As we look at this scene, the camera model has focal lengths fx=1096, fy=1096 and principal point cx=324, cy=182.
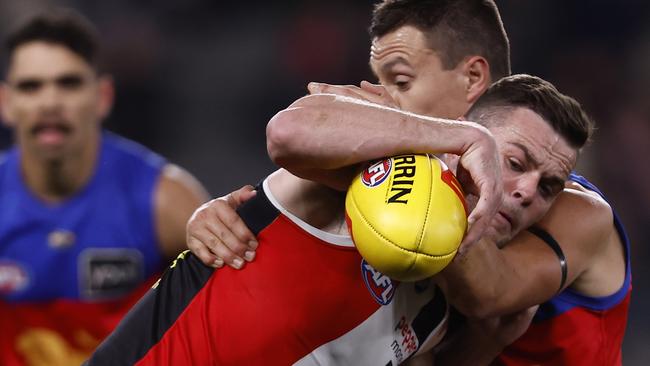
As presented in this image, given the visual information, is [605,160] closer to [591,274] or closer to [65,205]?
[65,205]

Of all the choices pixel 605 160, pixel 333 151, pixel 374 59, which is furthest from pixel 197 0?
pixel 333 151

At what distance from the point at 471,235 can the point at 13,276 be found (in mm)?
3808

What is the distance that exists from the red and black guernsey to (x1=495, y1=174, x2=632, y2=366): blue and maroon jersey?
0.57 metres

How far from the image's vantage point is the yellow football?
246 cm

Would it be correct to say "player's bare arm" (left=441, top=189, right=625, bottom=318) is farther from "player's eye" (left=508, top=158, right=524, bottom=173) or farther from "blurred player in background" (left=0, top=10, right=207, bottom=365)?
"blurred player in background" (left=0, top=10, right=207, bottom=365)

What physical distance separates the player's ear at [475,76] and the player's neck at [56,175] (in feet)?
9.89

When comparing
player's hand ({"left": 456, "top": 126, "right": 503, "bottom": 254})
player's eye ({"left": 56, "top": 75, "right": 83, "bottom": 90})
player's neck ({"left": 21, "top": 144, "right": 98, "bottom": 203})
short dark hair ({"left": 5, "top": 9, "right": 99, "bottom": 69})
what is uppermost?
player's hand ({"left": 456, "top": 126, "right": 503, "bottom": 254})

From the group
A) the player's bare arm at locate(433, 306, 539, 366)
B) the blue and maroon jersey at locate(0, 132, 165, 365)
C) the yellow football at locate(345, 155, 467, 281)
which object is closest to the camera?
the yellow football at locate(345, 155, 467, 281)

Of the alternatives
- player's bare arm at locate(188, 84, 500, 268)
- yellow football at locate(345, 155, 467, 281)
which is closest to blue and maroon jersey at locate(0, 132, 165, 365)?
player's bare arm at locate(188, 84, 500, 268)

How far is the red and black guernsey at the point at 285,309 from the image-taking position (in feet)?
9.55

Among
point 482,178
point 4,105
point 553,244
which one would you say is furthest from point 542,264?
point 4,105

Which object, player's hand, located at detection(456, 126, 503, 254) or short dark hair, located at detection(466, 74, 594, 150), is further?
short dark hair, located at detection(466, 74, 594, 150)

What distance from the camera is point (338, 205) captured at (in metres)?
2.90

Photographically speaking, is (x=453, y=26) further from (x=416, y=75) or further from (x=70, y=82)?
(x=70, y=82)
